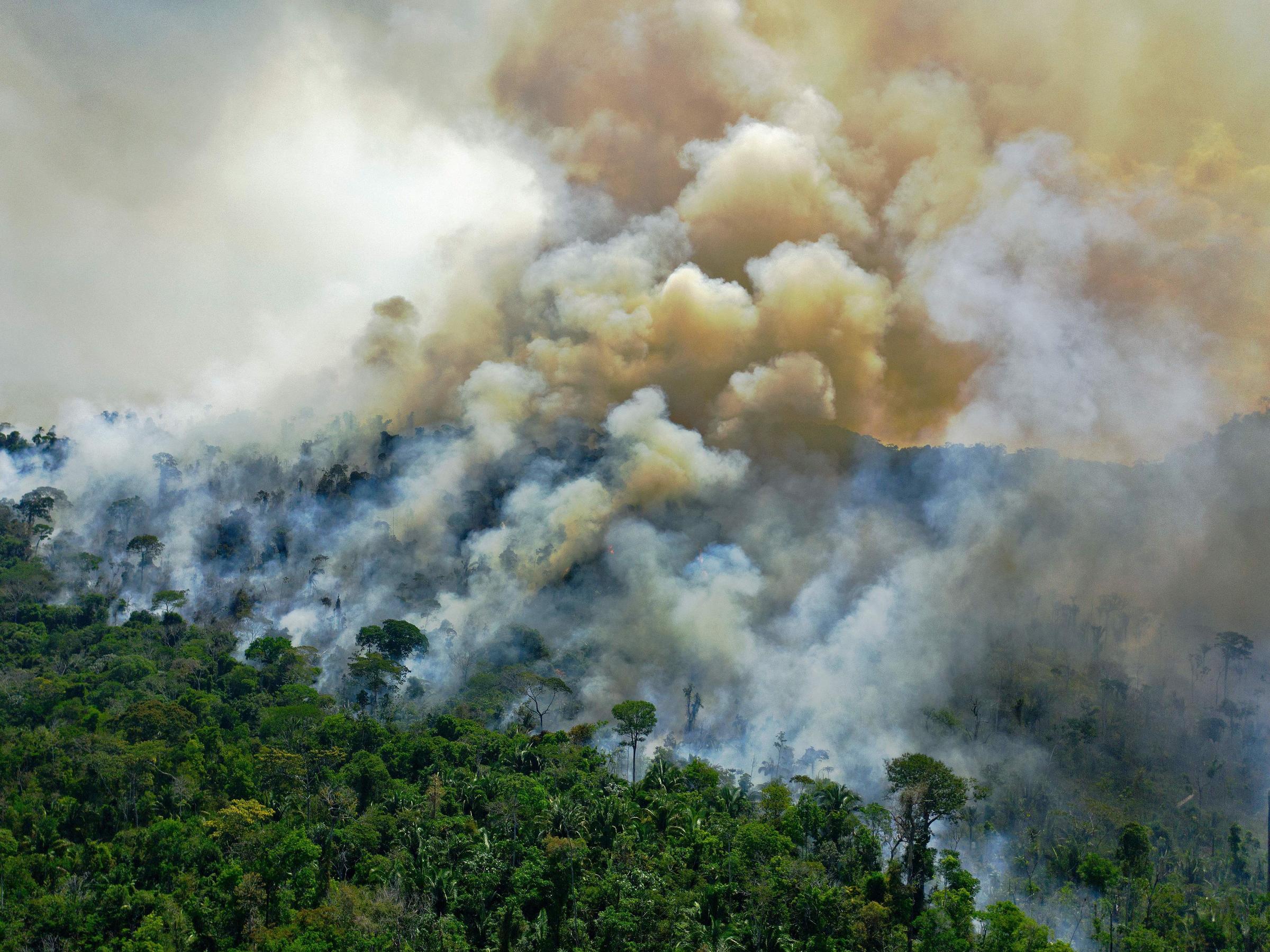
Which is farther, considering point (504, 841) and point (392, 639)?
point (392, 639)

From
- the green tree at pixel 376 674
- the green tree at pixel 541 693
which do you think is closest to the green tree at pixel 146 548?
the green tree at pixel 376 674

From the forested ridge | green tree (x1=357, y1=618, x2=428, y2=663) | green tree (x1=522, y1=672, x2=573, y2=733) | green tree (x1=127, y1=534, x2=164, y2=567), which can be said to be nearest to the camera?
the forested ridge

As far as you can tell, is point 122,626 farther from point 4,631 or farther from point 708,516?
point 708,516

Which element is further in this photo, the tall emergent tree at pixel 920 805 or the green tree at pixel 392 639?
the green tree at pixel 392 639

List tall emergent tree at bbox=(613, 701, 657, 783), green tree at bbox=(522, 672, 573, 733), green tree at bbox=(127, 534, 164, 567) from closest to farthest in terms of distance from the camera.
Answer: tall emergent tree at bbox=(613, 701, 657, 783)
green tree at bbox=(522, 672, 573, 733)
green tree at bbox=(127, 534, 164, 567)

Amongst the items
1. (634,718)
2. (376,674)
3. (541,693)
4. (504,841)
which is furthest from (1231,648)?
(376,674)

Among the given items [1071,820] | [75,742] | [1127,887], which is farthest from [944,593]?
[75,742]

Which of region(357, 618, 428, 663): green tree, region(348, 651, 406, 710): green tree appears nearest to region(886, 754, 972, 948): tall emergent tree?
region(348, 651, 406, 710): green tree

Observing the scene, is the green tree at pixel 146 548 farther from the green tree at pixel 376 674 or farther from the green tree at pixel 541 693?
the green tree at pixel 541 693

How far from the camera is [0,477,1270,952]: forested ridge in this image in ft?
163

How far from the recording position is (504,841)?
58.9 meters

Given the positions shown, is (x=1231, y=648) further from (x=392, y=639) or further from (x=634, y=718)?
(x=392, y=639)

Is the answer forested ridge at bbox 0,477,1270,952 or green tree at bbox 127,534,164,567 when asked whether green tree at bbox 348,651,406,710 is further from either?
green tree at bbox 127,534,164,567

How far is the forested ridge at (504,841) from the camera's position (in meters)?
49.8
